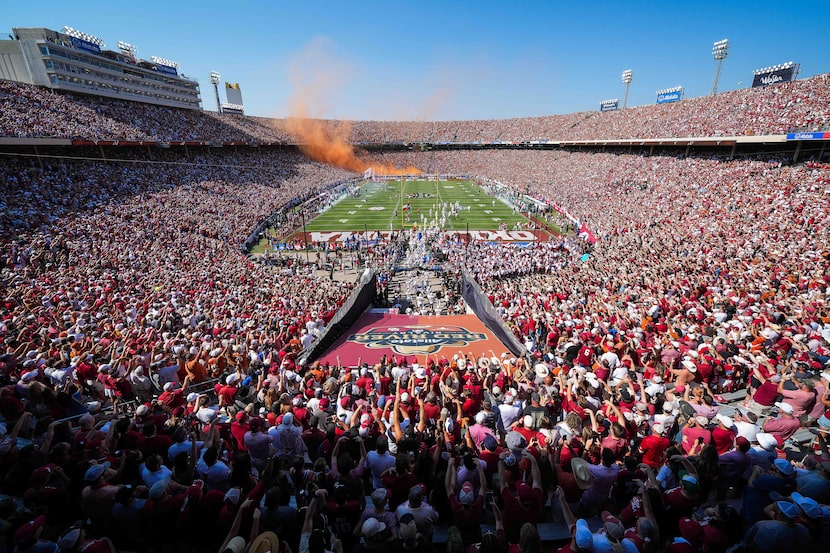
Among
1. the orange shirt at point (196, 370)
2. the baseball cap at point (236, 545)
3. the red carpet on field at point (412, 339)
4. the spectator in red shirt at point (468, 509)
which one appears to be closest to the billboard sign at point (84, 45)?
the red carpet on field at point (412, 339)

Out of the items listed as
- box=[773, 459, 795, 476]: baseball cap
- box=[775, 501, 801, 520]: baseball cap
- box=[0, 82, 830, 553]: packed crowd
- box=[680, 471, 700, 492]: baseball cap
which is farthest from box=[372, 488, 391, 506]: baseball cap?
box=[773, 459, 795, 476]: baseball cap

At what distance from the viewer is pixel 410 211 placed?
41250 millimetres

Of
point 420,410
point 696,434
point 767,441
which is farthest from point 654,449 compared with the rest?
point 420,410

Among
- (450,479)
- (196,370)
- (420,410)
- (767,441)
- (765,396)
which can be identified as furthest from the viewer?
(196,370)

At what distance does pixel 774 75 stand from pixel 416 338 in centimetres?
6275

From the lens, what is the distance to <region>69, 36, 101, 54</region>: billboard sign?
153ft

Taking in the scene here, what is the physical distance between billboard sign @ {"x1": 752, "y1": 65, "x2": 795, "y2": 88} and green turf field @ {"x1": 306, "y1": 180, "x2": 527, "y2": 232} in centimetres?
3533

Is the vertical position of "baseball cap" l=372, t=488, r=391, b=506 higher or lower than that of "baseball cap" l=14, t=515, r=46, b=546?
lower

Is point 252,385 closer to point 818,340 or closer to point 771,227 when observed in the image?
point 818,340

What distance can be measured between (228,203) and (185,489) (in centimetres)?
3640

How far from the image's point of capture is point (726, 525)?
294 cm

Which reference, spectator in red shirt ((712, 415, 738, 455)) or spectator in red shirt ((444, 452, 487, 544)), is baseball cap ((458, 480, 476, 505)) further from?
spectator in red shirt ((712, 415, 738, 455))

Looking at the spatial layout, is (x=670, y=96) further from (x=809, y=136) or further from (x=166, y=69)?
(x=166, y=69)

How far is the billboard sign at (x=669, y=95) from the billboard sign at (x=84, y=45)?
7635 cm
